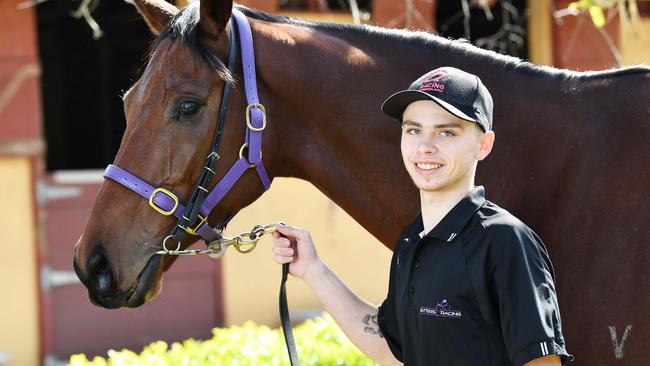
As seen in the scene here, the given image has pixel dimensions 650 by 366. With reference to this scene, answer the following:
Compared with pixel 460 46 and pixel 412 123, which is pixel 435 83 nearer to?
pixel 412 123

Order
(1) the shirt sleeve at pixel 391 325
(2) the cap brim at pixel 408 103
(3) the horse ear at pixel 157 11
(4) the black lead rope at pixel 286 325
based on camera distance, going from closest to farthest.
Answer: (2) the cap brim at pixel 408 103
(1) the shirt sleeve at pixel 391 325
(4) the black lead rope at pixel 286 325
(3) the horse ear at pixel 157 11

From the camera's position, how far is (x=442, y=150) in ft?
6.29

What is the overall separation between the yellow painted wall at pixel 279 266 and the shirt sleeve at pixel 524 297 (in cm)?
483

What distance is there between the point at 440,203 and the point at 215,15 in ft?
3.38

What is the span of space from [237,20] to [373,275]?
179 inches

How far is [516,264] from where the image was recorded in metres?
1.79

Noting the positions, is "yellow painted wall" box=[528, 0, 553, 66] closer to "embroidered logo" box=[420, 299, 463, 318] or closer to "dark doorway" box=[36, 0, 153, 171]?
"dark doorway" box=[36, 0, 153, 171]

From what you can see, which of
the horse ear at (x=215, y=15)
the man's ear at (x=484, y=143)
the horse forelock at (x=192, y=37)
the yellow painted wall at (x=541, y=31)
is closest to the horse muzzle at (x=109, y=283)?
the horse forelock at (x=192, y=37)

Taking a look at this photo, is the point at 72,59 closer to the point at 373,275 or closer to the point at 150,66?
the point at 373,275

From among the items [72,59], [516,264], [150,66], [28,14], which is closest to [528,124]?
[516,264]

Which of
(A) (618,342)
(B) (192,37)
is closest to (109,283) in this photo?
(B) (192,37)

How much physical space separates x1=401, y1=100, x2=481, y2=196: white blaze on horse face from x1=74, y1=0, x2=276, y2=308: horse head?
82 cm

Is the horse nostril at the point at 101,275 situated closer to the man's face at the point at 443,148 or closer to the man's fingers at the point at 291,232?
the man's fingers at the point at 291,232

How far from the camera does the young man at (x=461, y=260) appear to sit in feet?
5.82
